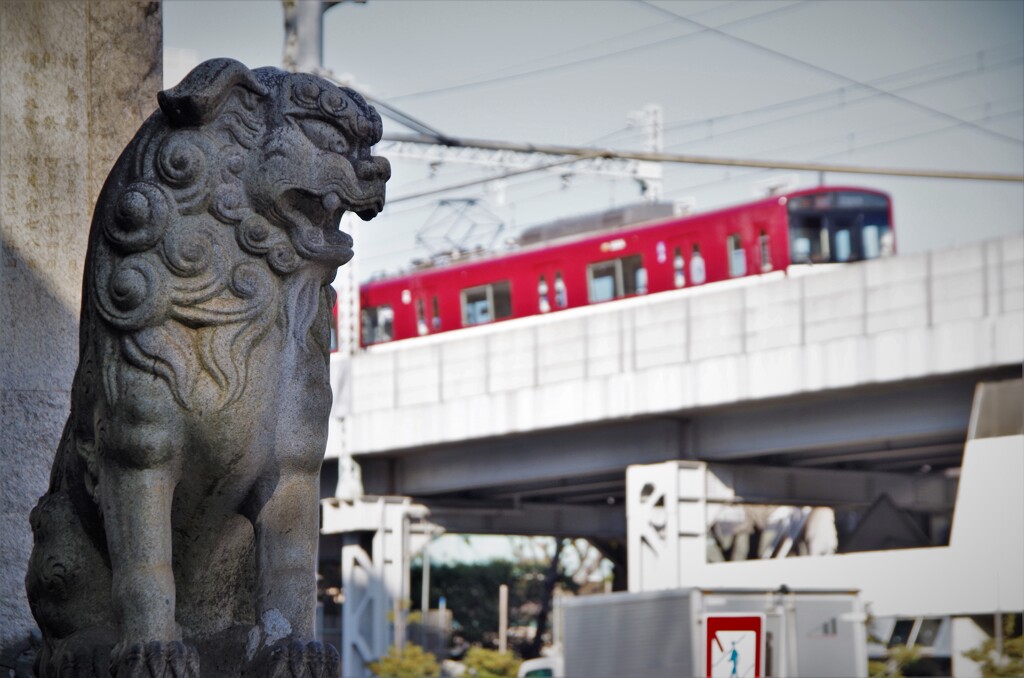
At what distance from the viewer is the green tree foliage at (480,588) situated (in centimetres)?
6869

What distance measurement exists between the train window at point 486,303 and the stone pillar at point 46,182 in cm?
2933

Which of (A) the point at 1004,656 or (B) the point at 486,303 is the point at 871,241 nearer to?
(B) the point at 486,303

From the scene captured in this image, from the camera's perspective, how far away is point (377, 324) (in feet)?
129

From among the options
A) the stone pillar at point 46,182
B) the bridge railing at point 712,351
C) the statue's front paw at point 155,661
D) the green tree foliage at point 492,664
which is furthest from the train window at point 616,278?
the statue's front paw at point 155,661

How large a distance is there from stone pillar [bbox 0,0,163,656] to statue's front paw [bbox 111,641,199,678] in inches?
78.7

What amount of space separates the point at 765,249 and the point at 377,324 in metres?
10.9

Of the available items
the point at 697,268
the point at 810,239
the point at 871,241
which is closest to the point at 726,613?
the point at 810,239

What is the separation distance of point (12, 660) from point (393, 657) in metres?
23.1

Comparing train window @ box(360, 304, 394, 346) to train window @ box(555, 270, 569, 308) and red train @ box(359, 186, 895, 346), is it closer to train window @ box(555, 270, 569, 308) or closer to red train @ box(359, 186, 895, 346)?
red train @ box(359, 186, 895, 346)

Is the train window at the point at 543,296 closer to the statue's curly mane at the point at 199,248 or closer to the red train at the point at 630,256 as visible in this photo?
the red train at the point at 630,256

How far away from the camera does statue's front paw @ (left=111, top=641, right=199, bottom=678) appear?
14.3ft

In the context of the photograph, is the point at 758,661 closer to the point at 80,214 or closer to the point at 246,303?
the point at 80,214

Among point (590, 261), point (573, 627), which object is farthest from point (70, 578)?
point (590, 261)

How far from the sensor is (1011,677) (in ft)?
58.9
